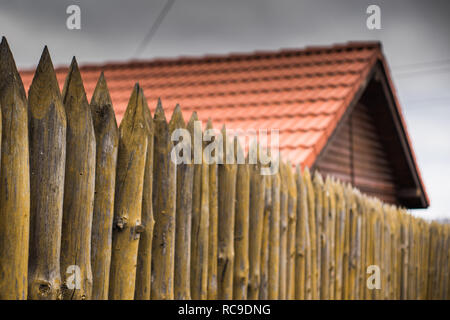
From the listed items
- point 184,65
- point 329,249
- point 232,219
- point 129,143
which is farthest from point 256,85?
point 129,143

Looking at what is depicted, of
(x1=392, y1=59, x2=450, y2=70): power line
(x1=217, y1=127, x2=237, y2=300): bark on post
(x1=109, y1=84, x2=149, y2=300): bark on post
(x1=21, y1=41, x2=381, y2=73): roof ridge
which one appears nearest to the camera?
(x1=109, y1=84, x2=149, y2=300): bark on post

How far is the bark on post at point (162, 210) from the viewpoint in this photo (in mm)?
2428

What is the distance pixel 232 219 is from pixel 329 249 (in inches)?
73.0

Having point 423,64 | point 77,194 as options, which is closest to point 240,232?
point 77,194

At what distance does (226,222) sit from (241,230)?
0.20 metres

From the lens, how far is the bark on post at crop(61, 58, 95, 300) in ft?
6.17

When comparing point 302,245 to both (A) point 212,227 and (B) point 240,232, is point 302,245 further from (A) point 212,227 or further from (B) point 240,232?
(A) point 212,227

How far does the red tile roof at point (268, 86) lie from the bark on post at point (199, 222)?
354 cm

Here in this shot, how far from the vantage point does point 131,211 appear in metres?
2.19

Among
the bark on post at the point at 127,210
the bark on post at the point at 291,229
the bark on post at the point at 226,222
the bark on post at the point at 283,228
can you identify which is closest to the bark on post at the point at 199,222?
the bark on post at the point at 226,222

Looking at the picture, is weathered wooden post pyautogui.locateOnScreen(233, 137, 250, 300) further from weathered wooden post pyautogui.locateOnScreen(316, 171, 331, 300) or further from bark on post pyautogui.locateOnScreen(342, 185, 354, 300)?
bark on post pyautogui.locateOnScreen(342, 185, 354, 300)

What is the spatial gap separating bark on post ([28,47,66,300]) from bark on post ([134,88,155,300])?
55 centimetres

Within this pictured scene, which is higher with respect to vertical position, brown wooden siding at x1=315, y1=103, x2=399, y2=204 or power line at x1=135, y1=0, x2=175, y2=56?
power line at x1=135, y1=0, x2=175, y2=56

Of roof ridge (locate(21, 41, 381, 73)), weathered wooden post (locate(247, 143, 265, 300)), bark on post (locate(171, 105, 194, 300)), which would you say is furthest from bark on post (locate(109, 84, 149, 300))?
roof ridge (locate(21, 41, 381, 73))
